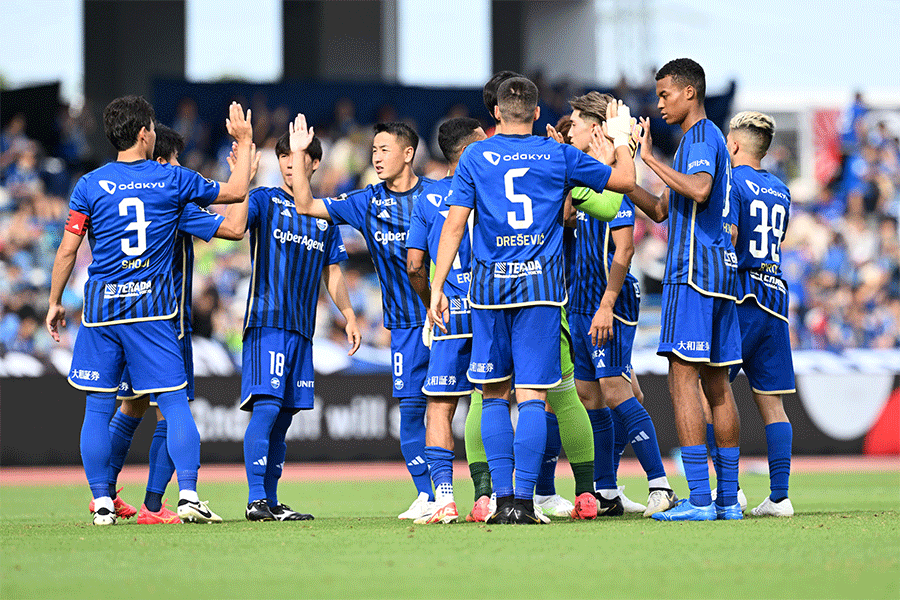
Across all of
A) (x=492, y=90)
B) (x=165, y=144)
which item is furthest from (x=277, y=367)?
(x=492, y=90)

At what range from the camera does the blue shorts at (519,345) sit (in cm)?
572

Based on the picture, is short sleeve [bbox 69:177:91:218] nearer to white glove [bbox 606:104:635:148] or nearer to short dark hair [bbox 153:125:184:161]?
short dark hair [bbox 153:125:184:161]

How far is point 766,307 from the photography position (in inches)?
259

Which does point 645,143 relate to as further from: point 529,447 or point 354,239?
point 354,239

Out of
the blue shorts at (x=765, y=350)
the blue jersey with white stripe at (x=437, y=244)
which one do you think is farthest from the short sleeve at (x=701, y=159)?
the blue jersey with white stripe at (x=437, y=244)

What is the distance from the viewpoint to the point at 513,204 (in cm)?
581

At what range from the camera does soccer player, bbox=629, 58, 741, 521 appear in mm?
5922

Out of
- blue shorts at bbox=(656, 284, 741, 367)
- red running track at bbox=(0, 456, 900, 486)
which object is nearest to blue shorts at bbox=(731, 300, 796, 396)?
blue shorts at bbox=(656, 284, 741, 367)

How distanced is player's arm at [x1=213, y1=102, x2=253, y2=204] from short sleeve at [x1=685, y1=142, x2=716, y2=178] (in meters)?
2.52

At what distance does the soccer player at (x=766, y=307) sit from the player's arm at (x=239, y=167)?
2.89 metres

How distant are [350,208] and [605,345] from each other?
5.99 ft

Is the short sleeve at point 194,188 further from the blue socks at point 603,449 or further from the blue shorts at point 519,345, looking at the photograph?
the blue socks at point 603,449

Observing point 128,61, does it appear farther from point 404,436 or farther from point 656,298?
point 404,436

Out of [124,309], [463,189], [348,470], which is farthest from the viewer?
[348,470]
